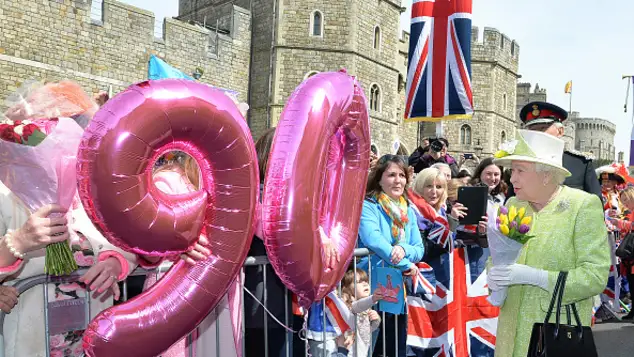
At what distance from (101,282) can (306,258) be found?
692mm

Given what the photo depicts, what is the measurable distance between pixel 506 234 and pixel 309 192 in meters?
0.86

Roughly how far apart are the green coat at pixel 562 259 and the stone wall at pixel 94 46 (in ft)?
45.8

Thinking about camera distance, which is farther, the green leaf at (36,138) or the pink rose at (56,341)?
the pink rose at (56,341)

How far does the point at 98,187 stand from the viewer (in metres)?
1.56

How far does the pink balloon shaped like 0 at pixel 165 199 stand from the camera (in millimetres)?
1579

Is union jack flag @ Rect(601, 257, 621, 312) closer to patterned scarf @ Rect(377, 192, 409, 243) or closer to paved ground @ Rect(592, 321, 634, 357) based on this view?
paved ground @ Rect(592, 321, 634, 357)

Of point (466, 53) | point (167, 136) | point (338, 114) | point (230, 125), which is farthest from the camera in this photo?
point (466, 53)

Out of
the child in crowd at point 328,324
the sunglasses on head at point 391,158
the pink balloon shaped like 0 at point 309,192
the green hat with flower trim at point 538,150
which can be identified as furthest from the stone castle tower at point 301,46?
the pink balloon shaped like 0 at point 309,192

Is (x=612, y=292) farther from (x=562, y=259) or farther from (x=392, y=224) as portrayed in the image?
(x=562, y=259)

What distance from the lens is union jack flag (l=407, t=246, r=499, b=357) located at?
3.59 metres

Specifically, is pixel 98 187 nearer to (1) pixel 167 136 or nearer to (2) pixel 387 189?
(1) pixel 167 136

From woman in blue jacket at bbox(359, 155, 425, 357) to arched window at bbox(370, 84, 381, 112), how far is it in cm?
1829

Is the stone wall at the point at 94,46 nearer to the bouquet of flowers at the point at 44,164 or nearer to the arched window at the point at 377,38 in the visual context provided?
the arched window at the point at 377,38

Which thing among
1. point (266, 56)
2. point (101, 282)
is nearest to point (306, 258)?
point (101, 282)
